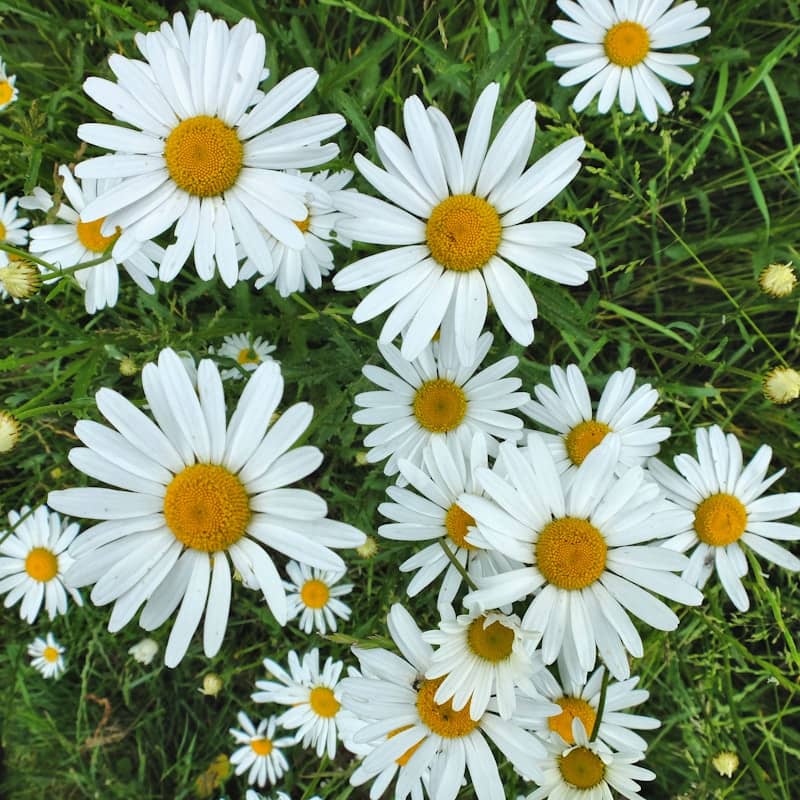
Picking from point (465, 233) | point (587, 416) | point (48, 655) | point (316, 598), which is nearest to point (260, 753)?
point (316, 598)

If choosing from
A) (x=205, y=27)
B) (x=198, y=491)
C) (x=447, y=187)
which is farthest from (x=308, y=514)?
(x=205, y=27)

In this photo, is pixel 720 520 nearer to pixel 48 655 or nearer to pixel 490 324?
pixel 490 324

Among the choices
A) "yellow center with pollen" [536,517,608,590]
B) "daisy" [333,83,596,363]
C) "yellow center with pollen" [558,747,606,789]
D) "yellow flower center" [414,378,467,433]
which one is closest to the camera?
"daisy" [333,83,596,363]

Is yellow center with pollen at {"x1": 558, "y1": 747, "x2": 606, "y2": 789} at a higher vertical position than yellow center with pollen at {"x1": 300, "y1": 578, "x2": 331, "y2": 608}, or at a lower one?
lower

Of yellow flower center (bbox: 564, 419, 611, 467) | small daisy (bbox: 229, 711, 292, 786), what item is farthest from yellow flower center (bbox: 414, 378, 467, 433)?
small daisy (bbox: 229, 711, 292, 786)

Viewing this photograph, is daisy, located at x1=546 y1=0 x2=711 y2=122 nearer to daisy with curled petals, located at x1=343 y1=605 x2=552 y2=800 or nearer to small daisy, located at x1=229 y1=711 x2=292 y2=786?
daisy with curled petals, located at x1=343 y1=605 x2=552 y2=800

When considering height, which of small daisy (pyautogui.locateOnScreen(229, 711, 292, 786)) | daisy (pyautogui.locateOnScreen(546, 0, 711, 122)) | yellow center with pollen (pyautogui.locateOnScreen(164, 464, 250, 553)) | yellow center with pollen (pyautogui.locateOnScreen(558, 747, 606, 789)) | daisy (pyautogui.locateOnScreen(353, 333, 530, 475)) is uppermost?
daisy (pyautogui.locateOnScreen(546, 0, 711, 122))

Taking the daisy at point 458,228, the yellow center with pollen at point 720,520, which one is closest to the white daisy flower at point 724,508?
the yellow center with pollen at point 720,520
